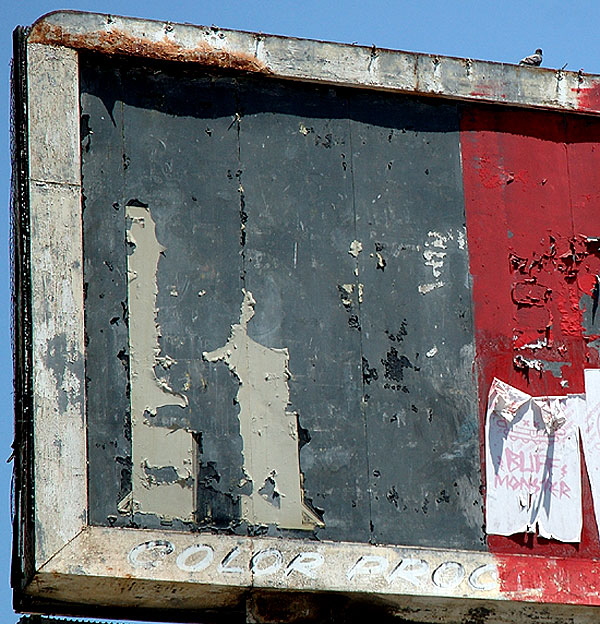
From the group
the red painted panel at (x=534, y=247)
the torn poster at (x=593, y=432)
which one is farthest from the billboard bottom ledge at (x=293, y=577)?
the torn poster at (x=593, y=432)

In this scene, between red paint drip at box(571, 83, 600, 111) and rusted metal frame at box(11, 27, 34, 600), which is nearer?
rusted metal frame at box(11, 27, 34, 600)

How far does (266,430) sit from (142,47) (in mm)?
3104

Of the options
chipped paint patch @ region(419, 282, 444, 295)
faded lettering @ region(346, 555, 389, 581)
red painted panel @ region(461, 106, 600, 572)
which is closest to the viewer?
faded lettering @ region(346, 555, 389, 581)

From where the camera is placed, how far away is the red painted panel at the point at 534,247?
14.0 meters

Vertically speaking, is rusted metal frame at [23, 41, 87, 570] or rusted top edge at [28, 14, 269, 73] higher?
rusted top edge at [28, 14, 269, 73]

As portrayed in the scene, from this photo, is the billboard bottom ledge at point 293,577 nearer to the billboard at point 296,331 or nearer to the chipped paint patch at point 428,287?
the billboard at point 296,331

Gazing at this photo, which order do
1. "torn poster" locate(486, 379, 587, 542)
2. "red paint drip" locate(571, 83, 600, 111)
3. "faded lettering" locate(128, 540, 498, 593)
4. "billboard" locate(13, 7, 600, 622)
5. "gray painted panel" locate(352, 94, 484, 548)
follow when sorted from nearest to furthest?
"faded lettering" locate(128, 540, 498, 593) < "billboard" locate(13, 7, 600, 622) < "gray painted panel" locate(352, 94, 484, 548) < "torn poster" locate(486, 379, 587, 542) < "red paint drip" locate(571, 83, 600, 111)

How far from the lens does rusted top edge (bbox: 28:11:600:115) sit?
1336 centimetres

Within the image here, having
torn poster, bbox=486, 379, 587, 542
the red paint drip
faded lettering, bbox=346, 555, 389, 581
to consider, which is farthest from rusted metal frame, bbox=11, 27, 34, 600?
the red paint drip

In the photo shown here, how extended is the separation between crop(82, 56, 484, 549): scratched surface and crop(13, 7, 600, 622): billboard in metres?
0.02

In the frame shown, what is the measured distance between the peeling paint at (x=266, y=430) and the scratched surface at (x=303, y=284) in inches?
2.7

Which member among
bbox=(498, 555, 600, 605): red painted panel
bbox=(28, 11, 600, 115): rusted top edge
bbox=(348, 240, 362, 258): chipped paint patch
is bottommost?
bbox=(498, 555, 600, 605): red painted panel

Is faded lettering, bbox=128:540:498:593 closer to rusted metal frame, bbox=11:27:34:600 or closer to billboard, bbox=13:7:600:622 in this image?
billboard, bbox=13:7:600:622

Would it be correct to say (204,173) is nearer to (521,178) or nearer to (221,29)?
(221,29)
